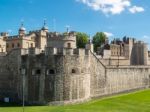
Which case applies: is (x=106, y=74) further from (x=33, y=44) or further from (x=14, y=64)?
(x=33, y=44)

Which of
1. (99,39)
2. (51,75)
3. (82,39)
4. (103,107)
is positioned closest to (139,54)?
(82,39)

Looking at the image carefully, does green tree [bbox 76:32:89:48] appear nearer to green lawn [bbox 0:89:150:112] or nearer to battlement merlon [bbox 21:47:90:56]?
green lawn [bbox 0:89:150:112]

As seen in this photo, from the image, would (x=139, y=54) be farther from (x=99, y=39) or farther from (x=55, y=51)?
(x=55, y=51)

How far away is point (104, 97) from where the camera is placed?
42656mm

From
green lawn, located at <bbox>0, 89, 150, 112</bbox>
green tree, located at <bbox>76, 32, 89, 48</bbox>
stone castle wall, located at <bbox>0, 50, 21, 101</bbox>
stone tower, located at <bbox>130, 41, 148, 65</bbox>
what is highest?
green tree, located at <bbox>76, 32, 89, 48</bbox>

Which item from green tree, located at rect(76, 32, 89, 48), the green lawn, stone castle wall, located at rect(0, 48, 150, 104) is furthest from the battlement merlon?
green tree, located at rect(76, 32, 89, 48)

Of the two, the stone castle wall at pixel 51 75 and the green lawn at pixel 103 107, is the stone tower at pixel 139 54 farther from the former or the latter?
the stone castle wall at pixel 51 75

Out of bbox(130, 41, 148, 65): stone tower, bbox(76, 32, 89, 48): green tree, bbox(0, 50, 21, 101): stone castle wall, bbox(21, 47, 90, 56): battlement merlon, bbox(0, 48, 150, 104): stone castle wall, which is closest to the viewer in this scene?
bbox(0, 48, 150, 104): stone castle wall

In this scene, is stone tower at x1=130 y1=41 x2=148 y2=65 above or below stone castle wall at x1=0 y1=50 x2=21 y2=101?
above

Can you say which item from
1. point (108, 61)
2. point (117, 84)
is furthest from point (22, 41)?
point (117, 84)

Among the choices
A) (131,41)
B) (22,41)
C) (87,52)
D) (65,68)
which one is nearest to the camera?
(65,68)

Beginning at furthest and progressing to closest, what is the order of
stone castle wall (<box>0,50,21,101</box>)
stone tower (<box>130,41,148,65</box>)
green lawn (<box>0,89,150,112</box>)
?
stone tower (<box>130,41,148,65</box>)
stone castle wall (<box>0,50,21,101</box>)
green lawn (<box>0,89,150,112</box>)

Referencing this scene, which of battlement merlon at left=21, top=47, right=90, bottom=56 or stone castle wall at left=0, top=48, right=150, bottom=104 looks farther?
battlement merlon at left=21, top=47, right=90, bottom=56

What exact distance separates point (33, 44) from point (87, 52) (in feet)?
87.2
